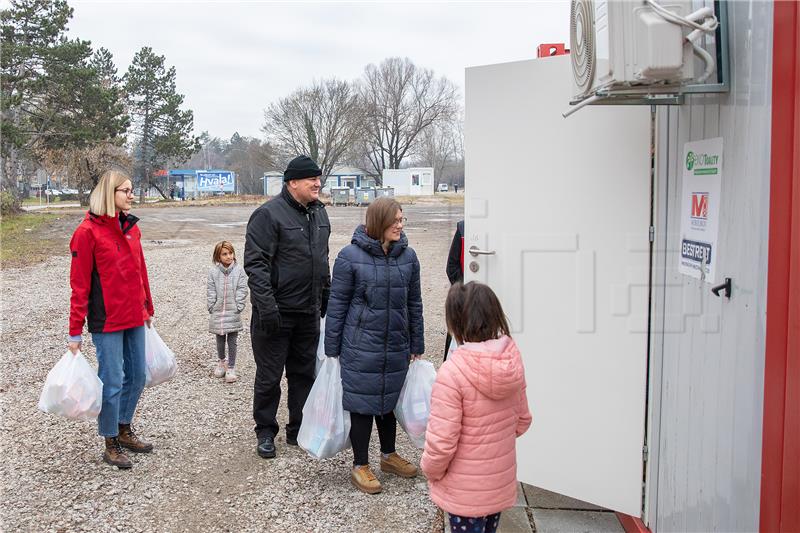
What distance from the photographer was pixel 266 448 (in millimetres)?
4605

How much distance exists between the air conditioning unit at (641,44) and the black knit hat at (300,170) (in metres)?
2.26

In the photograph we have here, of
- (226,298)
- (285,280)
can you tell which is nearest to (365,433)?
(285,280)

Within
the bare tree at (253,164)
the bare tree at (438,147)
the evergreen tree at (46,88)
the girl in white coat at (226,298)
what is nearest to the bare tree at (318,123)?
the bare tree at (253,164)

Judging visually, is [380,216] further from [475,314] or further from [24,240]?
[24,240]

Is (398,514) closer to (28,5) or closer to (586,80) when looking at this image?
(586,80)

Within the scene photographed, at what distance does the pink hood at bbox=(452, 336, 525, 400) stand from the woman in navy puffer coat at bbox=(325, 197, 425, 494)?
1.29 m

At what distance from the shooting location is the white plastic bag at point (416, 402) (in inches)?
159

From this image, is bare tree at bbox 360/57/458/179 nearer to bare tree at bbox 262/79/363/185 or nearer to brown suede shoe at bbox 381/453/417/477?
bare tree at bbox 262/79/363/185

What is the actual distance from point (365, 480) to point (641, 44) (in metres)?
2.84

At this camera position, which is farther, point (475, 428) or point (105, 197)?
point (105, 197)

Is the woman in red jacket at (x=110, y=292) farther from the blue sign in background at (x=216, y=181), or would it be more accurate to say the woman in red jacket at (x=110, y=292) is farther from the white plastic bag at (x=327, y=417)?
the blue sign in background at (x=216, y=181)

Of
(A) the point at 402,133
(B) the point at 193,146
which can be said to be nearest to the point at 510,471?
(B) the point at 193,146

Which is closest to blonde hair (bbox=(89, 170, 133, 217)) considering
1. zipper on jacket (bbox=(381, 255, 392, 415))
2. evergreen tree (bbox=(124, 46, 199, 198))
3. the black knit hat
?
the black knit hat

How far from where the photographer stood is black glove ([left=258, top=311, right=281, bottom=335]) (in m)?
4.31
